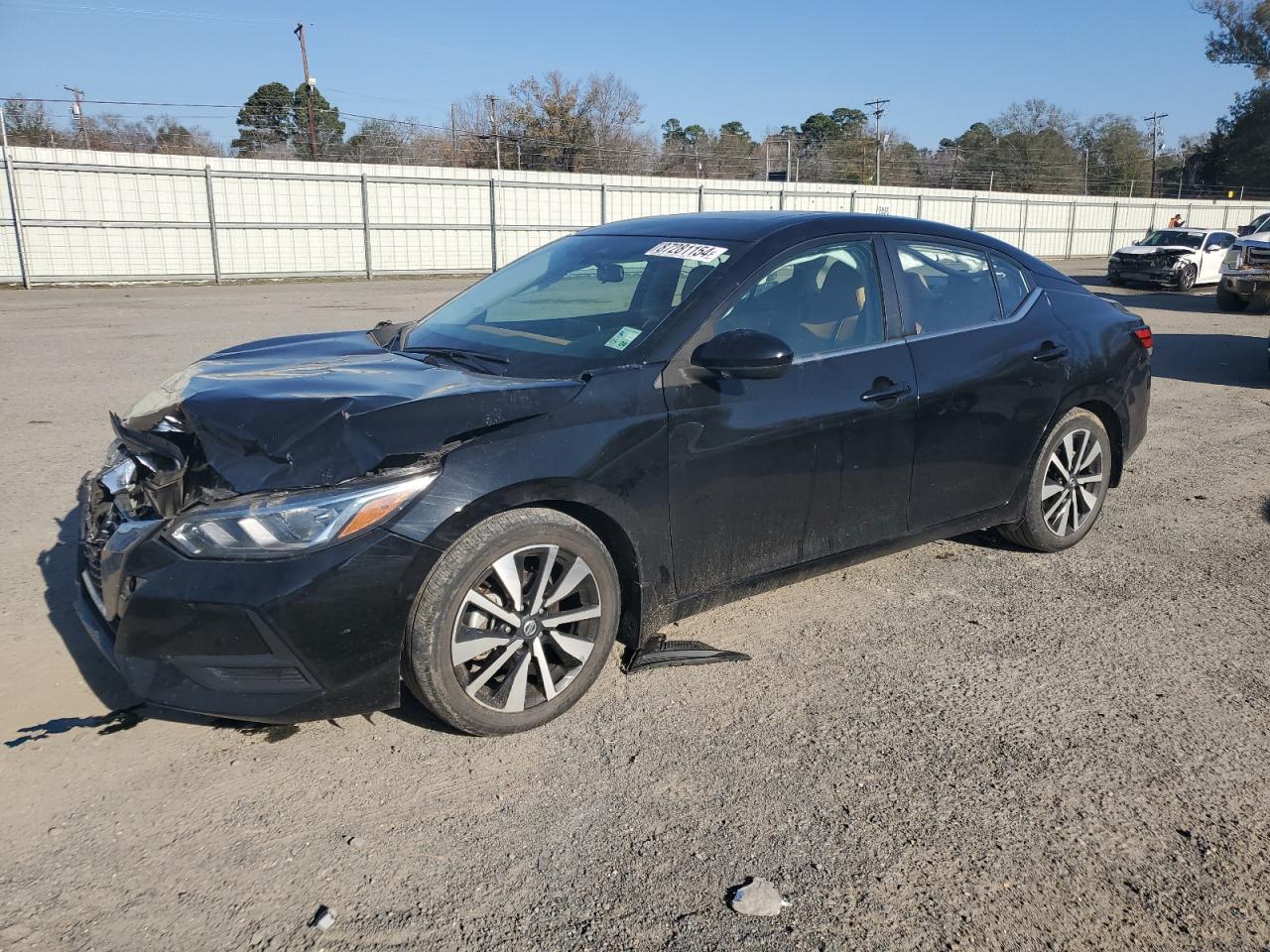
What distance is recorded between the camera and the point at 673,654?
382 cm

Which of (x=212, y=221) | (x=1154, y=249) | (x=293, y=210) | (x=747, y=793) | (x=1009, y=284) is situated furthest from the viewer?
(x=293, y=210)

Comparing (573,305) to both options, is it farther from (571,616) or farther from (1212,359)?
(1212,359)

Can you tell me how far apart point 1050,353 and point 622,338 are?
2.25 metres

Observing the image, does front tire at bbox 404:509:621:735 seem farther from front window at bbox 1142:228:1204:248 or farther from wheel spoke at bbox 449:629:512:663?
front window at bbox 1142:228:1204:248

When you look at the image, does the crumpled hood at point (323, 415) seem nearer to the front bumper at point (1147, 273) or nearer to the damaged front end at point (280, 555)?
the damaged front end at point (280, 555)

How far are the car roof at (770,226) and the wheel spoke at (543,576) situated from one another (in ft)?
5.20

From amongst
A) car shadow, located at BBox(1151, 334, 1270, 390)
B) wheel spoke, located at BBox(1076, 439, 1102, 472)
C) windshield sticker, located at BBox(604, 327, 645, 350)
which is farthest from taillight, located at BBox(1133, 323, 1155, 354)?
car shadow, located at BBox(1151, 334, 1270, 390)

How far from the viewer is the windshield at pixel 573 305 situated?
3.66 meters

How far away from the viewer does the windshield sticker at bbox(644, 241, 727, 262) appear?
3.92 metres

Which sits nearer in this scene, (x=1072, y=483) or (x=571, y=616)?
(x=571, y=616)

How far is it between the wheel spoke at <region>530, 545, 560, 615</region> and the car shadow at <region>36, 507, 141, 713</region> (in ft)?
4.64

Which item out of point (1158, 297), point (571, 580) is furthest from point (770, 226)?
point (1158, 297)

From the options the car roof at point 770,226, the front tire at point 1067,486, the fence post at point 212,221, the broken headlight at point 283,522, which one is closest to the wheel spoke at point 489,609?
the broken headlight at point 283,522

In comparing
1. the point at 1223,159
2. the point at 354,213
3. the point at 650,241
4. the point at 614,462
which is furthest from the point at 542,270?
the point at 1223,159
